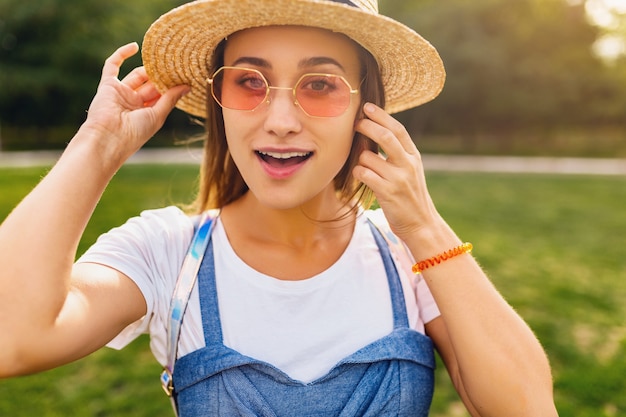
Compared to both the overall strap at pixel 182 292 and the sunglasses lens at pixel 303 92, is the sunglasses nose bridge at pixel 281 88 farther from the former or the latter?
the overall strap at pixel 182 292

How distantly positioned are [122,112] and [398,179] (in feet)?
3.01

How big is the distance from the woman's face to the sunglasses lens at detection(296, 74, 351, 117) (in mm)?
22

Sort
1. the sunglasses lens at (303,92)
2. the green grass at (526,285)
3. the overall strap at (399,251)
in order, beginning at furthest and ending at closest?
the green grass at (526,285), the overall strap at (399,251), the sunglasses lens at (303,92)

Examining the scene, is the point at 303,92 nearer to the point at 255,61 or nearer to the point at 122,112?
the point at 255,61

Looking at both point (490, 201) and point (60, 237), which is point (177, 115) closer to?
point (490, 201)

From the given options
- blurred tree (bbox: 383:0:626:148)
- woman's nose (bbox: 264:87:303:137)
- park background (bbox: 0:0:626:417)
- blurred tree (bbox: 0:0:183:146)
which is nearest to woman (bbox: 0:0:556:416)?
woman's nose (bbox: 264:87:303:137)

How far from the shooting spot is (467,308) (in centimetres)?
174

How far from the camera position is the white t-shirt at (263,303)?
1.80 metres

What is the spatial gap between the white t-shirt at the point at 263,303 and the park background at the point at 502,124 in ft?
9.56

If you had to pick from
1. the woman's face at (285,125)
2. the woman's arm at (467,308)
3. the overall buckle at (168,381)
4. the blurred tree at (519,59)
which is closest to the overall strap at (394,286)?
the woman's arm at (467,308)

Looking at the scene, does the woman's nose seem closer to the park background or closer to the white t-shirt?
the white t-shirt

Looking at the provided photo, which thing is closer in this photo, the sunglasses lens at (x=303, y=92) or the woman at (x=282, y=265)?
the woman at (x=282, y=265)

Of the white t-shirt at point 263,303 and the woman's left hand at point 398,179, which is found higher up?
the woman's left hand at point 398,179

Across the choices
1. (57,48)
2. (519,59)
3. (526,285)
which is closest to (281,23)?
(526,285)
